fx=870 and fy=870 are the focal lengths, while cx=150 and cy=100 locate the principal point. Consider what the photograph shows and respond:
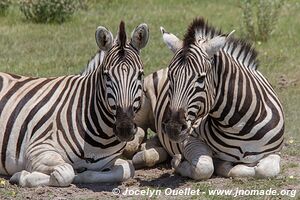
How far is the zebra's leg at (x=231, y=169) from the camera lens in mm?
7836

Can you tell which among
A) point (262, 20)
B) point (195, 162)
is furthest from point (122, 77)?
point (262, 20)

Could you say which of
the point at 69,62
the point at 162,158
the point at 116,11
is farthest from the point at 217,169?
the point at 116,11

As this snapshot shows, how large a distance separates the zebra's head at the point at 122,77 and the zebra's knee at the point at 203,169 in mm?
802

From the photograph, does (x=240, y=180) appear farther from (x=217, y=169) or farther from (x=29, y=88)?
(x=29, y=88)

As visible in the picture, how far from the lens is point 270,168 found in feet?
25.6

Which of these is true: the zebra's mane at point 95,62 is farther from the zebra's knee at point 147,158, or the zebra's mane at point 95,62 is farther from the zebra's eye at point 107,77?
the zebra's knee at point 147,158

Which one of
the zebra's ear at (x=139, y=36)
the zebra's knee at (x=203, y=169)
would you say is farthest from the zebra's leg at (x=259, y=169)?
the zebra's ear at (x=139, y=36)

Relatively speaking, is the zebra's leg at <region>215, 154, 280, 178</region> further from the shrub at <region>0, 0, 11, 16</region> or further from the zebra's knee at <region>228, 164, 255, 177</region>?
the shrub at <region>0, 0, 11, 16</region>

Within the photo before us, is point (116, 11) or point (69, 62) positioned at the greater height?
point (116, 11)

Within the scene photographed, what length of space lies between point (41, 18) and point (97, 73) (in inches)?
351

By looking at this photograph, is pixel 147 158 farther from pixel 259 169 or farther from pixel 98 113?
pixel 259 169

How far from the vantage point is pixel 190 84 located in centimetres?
747

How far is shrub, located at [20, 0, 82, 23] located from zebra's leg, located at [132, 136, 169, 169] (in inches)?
320

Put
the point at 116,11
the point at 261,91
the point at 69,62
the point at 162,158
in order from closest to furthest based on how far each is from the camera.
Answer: the point at 261,91, the point at 162,158, the point at 69,62, the point at 116,11
